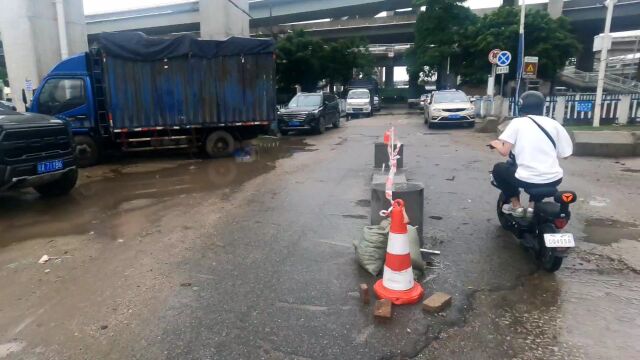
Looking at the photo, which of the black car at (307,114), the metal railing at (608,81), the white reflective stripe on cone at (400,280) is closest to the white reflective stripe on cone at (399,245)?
the white reflective stripe on cone at (400,280)

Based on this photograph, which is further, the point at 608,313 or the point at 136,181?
the point at 136,181

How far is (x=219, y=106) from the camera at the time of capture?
39.5 ft

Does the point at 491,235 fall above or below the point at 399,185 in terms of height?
below

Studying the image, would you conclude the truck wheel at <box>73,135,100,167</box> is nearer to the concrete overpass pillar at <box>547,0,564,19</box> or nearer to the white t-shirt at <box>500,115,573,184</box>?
the white t-shirt at <box>500,115,573,184</box>

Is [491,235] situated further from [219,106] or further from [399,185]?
[219,106]

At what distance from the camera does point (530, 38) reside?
3419 cm

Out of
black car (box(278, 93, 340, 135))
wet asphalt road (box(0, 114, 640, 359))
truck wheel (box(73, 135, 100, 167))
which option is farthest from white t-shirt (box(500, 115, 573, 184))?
black car (box(278, 93, 340, 135))

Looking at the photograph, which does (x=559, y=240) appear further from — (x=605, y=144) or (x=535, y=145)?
(x=605, y=144)

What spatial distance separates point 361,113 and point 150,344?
27538 millimetres

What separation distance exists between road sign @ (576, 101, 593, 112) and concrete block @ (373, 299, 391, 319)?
581 inches

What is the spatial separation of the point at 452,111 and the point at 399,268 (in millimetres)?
16202

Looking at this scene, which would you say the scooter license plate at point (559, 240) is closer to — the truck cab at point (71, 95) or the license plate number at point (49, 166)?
the license plate number at point (49, 166)

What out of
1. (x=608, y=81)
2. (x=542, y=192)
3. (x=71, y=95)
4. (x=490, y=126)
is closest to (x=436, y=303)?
(x=542, y=192)

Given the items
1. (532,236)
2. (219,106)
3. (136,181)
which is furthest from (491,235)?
(219,106)
